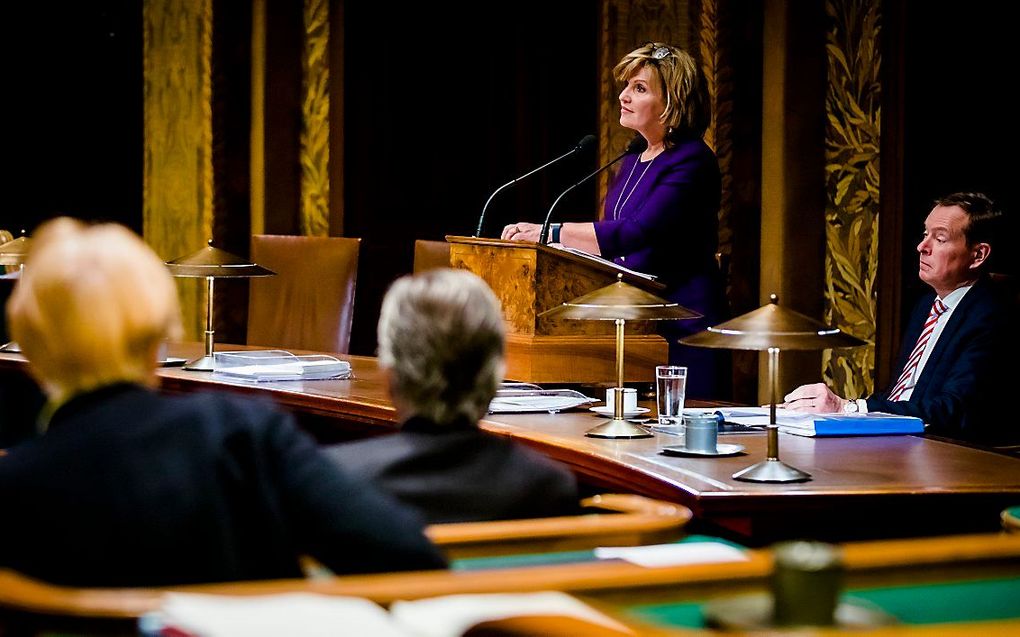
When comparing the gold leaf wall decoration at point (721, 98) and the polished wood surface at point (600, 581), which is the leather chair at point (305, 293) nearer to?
the gold leaf wall decoration at point (721, 98)

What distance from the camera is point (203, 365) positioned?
4.57 meters

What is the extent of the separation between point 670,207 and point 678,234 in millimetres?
99

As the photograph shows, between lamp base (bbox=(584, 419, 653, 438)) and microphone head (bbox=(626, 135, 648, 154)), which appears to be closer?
lamp base (bbox=(584, 419, 653, 438))

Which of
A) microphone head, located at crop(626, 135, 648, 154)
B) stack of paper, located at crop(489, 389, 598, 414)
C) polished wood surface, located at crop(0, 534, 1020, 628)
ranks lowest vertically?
stack of paper, located at crop(489, 389, 598, 414)

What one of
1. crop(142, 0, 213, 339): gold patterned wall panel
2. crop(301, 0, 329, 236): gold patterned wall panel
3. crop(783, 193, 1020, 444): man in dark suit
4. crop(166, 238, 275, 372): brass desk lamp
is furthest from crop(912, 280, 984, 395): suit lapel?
crop(142, 0, 213, 339): gold patterned wall panel

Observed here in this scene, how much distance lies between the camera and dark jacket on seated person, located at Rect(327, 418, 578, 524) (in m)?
1.87

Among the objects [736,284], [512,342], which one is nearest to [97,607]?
[512,342]

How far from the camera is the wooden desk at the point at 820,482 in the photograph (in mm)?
2537

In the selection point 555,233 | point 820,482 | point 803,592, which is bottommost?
point 820,482

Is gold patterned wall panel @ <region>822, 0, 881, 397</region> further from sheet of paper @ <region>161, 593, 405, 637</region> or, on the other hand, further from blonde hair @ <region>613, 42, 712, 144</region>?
sheet of paper @ <region>161, 593, 405, 637</region>

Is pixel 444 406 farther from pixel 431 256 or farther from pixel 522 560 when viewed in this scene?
pixel 431 256

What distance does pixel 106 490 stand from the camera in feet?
4.95

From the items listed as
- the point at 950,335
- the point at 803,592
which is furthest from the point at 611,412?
the point at 803,592

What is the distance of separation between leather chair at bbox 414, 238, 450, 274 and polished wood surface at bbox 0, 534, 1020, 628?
3553 mm
